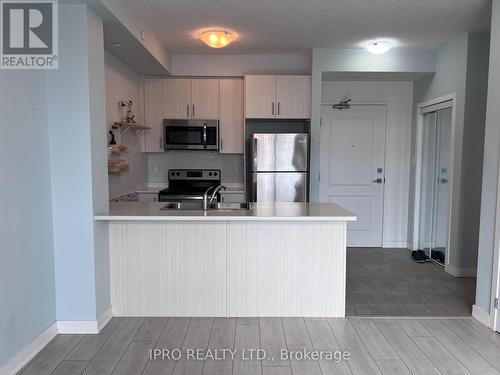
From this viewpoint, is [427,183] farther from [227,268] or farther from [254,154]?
[227,268]

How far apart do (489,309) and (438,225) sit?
182 cm

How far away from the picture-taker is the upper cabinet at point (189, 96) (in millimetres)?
4605

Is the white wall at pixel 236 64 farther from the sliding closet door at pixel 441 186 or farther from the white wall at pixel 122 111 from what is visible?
the sliding closet door at pixel 441 186

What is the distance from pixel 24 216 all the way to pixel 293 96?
3.18 m

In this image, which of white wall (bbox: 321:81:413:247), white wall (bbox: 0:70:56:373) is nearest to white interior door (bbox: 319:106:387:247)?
white wall (bbox: 321:81:413:247)

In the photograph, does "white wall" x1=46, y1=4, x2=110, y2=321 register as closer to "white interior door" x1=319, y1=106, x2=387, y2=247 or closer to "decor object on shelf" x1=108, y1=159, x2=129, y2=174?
"decor object on shelf" x1=108, y1=159, x2=129, y2=174

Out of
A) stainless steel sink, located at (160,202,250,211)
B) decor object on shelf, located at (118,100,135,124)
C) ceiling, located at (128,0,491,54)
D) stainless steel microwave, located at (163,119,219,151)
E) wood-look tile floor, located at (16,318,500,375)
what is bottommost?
wood-look tile floor, located at (16,318,500,375)

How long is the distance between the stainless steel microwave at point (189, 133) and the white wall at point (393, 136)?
1.64 meters

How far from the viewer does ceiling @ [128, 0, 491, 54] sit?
2.94m

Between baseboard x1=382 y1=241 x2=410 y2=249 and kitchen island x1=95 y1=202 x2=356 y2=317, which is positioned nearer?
kitchen island x1=95 y1=202 x2=356 y2=317

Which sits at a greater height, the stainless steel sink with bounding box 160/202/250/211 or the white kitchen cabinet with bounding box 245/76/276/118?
the white kitchen cabinet with bounding box 245/76/276/118

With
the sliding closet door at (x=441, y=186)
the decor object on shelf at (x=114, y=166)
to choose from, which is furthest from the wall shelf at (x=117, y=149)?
the sliding closet door at (x=441, y=186)

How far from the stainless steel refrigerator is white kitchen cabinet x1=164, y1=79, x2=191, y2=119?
1121mm

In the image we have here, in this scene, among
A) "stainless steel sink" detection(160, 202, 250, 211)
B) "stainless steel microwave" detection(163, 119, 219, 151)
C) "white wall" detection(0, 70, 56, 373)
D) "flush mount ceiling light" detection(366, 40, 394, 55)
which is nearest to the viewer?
"white wall" detection(0, 70, 56, 373)
